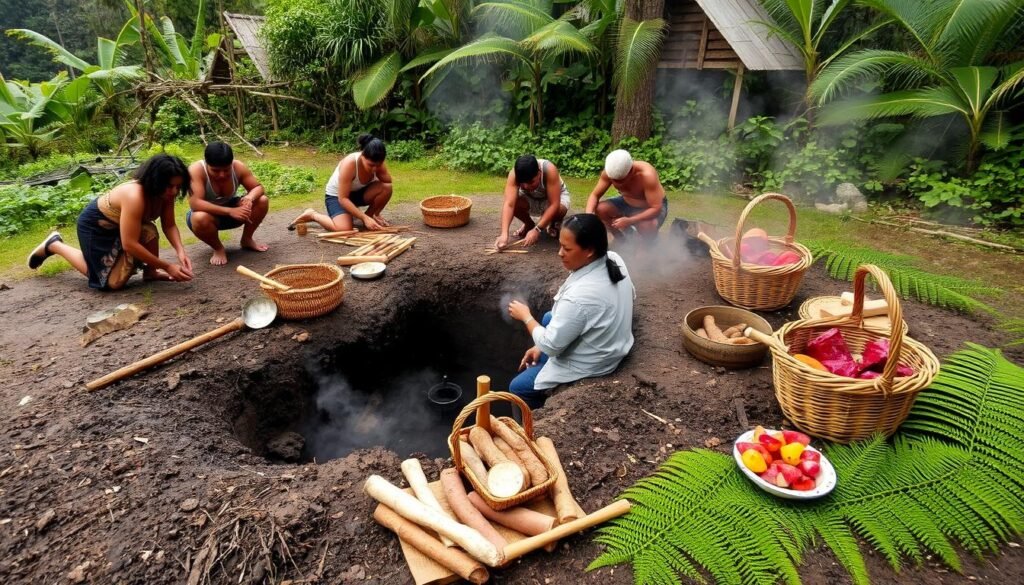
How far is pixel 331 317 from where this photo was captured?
432 centimetres

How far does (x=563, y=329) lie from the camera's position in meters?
3.11

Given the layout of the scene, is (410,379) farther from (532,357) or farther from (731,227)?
(731,227)

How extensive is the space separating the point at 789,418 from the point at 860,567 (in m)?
0.92

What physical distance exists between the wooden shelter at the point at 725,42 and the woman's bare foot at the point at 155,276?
784 cm

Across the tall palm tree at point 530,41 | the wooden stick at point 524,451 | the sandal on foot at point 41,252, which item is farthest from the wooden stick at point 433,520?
the tall palm tree at point 530,41

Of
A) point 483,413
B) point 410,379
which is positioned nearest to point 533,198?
point 410,379

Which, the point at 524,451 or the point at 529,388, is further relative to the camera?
the point at 529,388

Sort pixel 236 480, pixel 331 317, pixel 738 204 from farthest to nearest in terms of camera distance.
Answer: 1. pixel 738 204
2. pixel 331 317
3. pixel 236 480

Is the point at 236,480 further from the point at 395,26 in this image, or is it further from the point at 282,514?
the point at 395,26

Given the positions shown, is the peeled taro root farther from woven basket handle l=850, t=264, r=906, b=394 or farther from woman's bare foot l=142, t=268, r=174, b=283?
woman's bare foot l=142, t=268, r=174, b=283

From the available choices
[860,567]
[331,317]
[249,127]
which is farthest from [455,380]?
[249,127]

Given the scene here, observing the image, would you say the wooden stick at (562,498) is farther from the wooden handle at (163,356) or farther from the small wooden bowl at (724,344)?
the wooden handle at (163,356)

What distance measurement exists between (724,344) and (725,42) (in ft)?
22.1

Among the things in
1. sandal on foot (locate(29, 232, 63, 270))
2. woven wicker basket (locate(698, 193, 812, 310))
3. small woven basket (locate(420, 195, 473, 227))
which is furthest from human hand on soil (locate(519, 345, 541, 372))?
sandal on foot (locate(29, 232, 63, 270))
